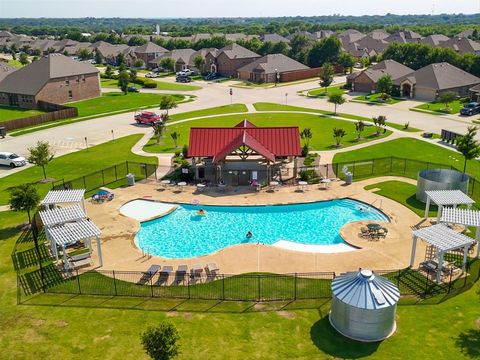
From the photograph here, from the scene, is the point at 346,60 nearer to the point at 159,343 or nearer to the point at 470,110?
the point at 470,110

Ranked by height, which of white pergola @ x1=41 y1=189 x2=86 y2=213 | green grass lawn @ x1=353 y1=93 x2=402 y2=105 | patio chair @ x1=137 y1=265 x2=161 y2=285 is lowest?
patio chair @ x1=137 y1=265 x2=161 y2=285

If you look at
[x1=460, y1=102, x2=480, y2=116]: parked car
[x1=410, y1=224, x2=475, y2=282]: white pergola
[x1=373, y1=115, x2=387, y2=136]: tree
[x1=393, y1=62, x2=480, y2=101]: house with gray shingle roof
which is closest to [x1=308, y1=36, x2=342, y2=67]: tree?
[x1=393, y1=62, x2=480, y2=101]: house with gray shingle roof

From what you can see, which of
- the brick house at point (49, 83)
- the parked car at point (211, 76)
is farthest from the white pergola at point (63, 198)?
the parked car at point (211, 76)

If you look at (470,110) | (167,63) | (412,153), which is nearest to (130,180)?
(412,153)

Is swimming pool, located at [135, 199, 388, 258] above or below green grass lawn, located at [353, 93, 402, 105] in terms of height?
below

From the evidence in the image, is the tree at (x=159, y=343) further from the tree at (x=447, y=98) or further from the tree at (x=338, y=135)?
the tree at (x=447, y=98)

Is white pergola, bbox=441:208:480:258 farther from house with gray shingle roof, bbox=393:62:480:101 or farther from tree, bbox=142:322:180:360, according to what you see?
house with gray shingle roof, bbox=393:62:480:101

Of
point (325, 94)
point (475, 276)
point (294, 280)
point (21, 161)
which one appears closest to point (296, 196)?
point (294, 280)
